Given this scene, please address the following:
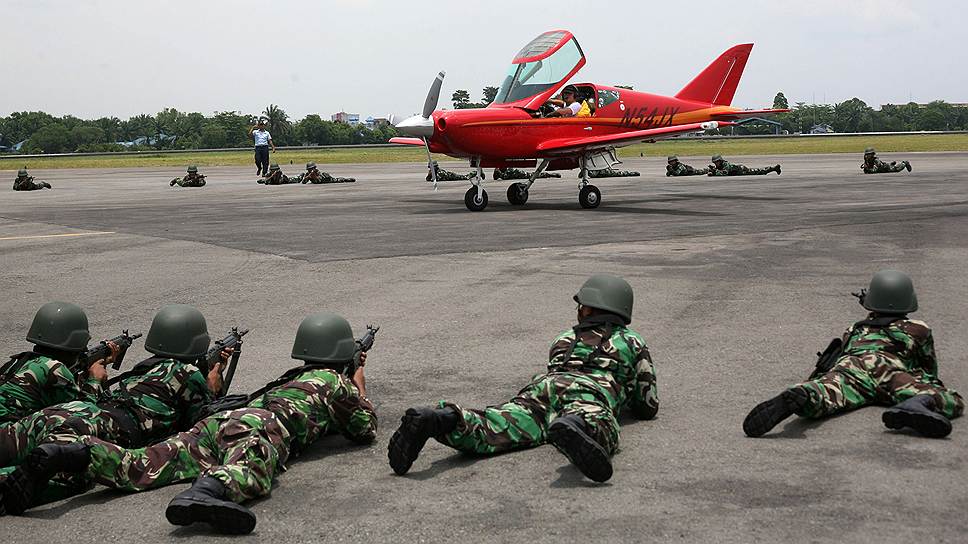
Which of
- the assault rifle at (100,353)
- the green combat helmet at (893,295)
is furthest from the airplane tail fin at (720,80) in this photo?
the assault rifle at (100,353)

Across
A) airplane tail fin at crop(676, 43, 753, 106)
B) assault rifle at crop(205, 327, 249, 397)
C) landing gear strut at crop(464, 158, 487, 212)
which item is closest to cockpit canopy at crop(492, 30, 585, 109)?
landing gear strut at crop(464, 158, 487, 212)

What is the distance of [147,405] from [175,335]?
47 cm

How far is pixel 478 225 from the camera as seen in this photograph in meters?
20.3

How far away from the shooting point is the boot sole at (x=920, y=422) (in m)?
6.02

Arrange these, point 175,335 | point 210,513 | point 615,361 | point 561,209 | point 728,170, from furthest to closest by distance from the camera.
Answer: point 728,170 → point 561,209 → point 615,361 → point 175,335 → point 210,513

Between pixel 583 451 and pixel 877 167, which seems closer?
pixel 583 451

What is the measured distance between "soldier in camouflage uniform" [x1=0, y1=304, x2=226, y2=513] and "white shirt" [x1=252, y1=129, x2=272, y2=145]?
35.3 meters

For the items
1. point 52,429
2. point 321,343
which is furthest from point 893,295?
point 52,429

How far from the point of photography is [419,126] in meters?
23.0

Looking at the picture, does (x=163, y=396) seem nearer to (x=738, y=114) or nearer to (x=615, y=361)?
(x=615, y=361)

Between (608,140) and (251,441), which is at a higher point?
(608,140)

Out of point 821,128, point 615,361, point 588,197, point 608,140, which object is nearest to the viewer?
point 615,361

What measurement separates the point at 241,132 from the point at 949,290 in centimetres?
14233

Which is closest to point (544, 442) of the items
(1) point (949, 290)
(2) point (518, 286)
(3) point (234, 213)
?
(2) point (518, 286)
